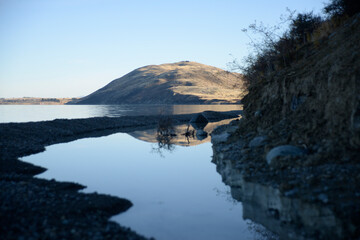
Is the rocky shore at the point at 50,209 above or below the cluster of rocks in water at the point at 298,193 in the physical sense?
below

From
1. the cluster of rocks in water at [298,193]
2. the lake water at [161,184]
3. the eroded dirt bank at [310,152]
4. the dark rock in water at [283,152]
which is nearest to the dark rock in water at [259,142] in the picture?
the eroded dirt bank at [310,152]

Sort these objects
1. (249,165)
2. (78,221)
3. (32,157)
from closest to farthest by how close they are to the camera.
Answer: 1. (78,221)
2. (249,165)
3. (32,157)

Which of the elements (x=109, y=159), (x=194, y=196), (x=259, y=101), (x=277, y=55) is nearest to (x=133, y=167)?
(x=109, y=159)

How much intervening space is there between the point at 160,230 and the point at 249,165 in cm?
403

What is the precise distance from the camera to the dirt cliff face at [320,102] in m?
Result: 8.83

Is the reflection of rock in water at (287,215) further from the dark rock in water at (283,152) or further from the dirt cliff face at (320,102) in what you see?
the dirt cliff face at (320,102)

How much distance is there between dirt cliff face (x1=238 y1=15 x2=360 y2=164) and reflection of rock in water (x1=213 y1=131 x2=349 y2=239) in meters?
1.80

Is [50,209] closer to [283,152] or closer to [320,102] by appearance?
[283,152]

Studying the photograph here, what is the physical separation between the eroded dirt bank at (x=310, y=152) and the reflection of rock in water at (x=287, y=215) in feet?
0.07

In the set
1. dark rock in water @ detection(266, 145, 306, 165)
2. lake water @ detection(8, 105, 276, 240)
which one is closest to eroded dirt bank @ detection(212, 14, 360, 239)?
dark rock in water @ detection(266, 145, 306, 165)

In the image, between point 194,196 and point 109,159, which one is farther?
point 109,159

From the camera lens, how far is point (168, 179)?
14336 mm

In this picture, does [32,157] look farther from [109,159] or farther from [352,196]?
[352,196]

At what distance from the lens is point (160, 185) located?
43.1ft
